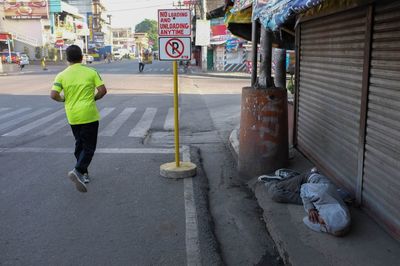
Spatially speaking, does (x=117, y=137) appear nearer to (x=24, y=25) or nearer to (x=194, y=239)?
(x=194, y=239)

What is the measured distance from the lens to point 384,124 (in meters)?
4.34

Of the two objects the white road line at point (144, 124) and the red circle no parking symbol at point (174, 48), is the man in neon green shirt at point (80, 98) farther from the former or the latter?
the white road line at point (144, 124)

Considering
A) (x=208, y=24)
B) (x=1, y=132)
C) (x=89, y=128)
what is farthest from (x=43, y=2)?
(x=89, y=128)

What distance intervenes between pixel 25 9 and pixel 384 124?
71265 millimetres

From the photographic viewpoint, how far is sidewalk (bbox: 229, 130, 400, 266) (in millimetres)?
3883

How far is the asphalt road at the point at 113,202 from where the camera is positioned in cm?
427

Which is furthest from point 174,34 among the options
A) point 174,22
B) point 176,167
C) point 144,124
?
point 144,124

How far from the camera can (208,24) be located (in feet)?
127

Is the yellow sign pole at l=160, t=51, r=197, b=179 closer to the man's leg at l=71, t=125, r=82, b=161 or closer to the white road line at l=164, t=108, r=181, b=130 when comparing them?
the man's leg at l=71, t=125, r=82, b=161

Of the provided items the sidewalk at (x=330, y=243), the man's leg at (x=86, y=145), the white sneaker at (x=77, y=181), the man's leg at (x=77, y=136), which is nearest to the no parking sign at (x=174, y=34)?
the man's leg at (x=86, y=145)

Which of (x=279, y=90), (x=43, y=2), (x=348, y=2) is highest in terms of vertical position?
(x=43, y=2)

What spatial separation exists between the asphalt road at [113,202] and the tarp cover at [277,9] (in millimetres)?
2148

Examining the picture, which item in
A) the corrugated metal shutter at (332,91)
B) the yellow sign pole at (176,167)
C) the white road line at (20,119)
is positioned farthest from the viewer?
the white road line at (20,119)

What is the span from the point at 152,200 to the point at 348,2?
3.12 meters
